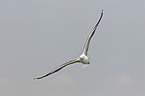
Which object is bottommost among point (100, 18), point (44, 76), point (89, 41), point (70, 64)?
point (44, 76)

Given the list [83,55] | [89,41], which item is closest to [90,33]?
[89,41]

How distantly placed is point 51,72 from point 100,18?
51.0 feet

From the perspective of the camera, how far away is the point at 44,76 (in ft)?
165

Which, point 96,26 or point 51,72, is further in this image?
point 96,26

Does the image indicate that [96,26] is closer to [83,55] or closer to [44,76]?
[83,55]

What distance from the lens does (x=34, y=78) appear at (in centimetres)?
4688

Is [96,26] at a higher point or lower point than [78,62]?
higher

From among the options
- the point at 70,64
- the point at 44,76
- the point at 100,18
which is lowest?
the point at 44,76

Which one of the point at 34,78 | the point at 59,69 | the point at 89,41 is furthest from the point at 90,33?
the point at 34,78

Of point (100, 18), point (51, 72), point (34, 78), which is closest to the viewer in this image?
point (34, 78)

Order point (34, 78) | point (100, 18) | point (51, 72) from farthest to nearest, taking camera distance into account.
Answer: point (100, 18) → point (51, 72) → point (34, 78)

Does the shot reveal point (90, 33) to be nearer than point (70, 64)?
No

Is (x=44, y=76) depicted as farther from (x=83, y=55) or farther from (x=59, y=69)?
(x=83, y=55)

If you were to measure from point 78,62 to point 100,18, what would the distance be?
1165 centimetres
